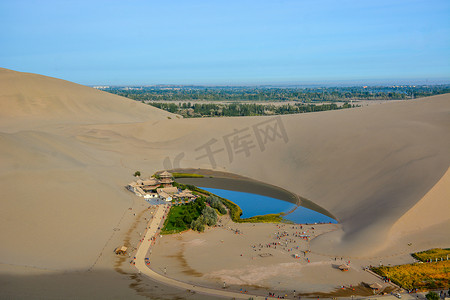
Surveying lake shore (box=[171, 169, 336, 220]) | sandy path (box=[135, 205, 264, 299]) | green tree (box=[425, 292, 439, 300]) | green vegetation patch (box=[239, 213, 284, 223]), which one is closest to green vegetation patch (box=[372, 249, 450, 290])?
green tree (box=[425, 292, 439, 300])

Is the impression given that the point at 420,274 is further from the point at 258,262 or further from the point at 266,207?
the point at 266,207

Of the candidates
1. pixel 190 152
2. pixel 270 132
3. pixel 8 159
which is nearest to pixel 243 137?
pixel 270 132

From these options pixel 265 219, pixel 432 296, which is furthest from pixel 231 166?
pixel 432 296

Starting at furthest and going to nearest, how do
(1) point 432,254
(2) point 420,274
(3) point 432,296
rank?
1. (1) point 432,254
2. (2) point 420,274
3. (3) point 432,296

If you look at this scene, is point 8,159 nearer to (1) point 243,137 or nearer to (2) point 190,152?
(2) point 190,152

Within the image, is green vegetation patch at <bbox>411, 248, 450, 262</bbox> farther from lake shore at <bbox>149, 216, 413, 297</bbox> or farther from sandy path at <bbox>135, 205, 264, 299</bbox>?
sandy path at <bbox>135, 205, 264, 299</bbox>

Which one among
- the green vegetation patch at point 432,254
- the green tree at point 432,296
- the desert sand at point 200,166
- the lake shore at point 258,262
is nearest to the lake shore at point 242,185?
the desert sand at point 200,166

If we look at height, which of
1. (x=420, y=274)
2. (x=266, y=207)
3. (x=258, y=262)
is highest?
(x=420, y=274)
